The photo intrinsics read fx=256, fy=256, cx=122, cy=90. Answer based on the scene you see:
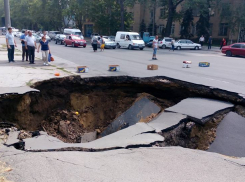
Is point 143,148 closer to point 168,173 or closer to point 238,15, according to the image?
point 168,173

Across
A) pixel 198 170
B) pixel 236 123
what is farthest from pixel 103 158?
pixel 236 123

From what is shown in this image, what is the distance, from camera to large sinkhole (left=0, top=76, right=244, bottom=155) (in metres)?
7.41

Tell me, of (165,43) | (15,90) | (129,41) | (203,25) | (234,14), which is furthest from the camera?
(203,25)

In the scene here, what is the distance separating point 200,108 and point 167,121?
1.32 metres

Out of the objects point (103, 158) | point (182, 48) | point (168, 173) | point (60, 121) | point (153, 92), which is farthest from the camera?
point (182, 48)

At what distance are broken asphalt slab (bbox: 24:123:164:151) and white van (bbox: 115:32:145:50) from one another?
1002 inches

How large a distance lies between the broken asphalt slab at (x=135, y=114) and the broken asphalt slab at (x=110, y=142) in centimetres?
288

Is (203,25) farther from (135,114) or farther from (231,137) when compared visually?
(231,137)

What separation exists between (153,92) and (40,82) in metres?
3.98

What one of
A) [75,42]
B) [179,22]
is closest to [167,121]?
[75,42]

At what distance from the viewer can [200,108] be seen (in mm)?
6516

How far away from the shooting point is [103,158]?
4070 millimetres

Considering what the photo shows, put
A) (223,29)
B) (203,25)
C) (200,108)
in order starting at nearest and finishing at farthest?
(200,108) → (203,25) → (223,29)

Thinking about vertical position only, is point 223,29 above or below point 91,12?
below
